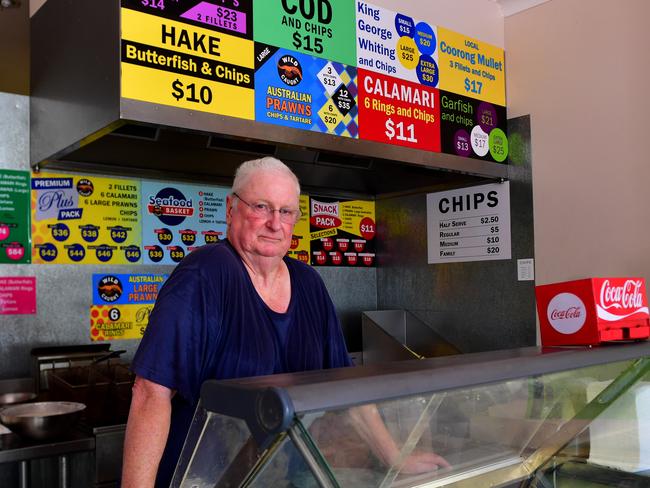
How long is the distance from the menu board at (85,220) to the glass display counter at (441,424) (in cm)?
185

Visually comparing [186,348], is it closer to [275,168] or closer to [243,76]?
[275,168]

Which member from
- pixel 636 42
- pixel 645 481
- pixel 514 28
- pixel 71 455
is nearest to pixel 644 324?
pixel 645 481

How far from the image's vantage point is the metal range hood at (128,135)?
82.6 inches

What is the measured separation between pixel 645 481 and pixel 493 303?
1767 millimetres

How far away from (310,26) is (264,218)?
1163 mm

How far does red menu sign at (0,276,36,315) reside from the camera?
2.52m

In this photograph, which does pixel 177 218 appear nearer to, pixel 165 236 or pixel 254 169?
pixel 165 236

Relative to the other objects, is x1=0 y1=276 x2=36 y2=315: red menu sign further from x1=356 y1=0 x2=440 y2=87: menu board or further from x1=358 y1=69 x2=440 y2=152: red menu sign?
x1=356 y1=0 x2=440 y2=87: menu board

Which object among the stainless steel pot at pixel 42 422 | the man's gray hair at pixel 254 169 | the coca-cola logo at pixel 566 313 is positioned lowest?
the stainless steel pot at pixel 42 422

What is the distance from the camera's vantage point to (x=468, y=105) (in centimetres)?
311

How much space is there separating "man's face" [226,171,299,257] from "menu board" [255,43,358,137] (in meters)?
0.73

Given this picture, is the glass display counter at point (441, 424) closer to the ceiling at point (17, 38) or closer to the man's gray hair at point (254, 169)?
the man's gray hair at point (254, 169)

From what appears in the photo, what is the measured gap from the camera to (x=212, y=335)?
4.97 ft

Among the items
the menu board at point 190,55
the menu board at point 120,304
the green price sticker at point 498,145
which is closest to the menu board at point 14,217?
the menu board at point 120,304
